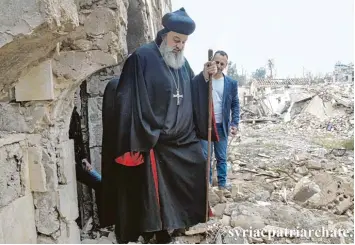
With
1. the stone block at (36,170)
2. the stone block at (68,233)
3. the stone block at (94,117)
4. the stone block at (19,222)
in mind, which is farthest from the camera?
the stone block at (94,117)

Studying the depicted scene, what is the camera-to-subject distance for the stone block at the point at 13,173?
2.51 m

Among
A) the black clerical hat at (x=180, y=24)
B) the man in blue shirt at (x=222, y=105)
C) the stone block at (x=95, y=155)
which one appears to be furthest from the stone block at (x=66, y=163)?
the man in blue shirt at (x=222, y=105)

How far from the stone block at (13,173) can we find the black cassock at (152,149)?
0.88 meters

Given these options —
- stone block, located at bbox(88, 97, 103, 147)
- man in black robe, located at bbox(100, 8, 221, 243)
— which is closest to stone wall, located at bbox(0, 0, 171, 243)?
man in black robe, located at bbox(100, 8, 221, 243)

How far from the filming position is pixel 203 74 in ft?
12.8

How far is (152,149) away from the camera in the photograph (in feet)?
11.8

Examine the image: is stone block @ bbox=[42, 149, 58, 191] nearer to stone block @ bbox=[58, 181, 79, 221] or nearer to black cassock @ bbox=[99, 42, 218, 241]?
stone block @ bbox=[58, 181, 79, 221]

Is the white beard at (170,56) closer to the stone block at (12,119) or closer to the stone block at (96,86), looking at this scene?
the stone block at (96,86)

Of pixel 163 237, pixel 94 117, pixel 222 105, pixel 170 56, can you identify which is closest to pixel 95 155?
pixel 94 117

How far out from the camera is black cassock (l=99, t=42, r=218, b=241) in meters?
3.51

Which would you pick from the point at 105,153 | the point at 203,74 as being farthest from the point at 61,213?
the point at 203,74

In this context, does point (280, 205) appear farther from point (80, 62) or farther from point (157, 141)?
point (80, 62)

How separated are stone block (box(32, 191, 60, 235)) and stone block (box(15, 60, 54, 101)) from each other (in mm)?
719

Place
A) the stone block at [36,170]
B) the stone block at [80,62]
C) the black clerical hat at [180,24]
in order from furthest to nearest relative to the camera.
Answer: the black clerical hat at [180,24]
the stone block at [80,62]
the stone block at [36,170]
